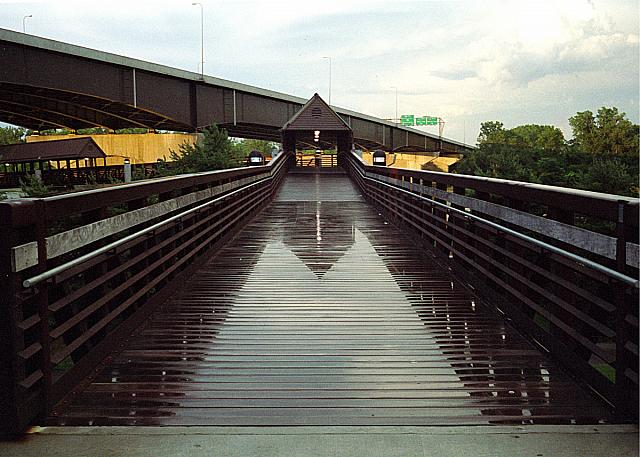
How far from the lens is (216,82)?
42.7m

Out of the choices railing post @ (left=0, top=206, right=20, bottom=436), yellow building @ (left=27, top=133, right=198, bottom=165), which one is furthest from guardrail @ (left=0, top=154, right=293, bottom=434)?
yellow building @ (left=27, top=133, right=198, bottom=165)

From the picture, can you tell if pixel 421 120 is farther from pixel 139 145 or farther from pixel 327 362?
pixel 327 362

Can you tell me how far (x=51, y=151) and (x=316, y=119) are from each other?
15852 millimetres

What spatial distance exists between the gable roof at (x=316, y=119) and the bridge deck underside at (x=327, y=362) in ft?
117

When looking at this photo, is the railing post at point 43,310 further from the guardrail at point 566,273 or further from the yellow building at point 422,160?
the yellow building at point 422,160

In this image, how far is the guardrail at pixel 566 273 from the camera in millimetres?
Result: 3795

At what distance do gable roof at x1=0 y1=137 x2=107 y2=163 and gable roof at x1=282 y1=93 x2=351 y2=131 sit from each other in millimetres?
11637

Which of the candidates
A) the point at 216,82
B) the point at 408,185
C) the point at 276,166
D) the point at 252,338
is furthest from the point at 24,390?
the point at 216,82

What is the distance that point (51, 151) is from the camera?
43.8m

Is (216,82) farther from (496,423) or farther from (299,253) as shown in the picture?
(496,423)

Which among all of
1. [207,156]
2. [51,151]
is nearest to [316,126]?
[207,156]

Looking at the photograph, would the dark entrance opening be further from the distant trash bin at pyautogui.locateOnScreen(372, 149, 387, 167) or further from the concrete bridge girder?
the distant trash bin at pyautogui.locateOnScreen(372, 149, 387, 167)

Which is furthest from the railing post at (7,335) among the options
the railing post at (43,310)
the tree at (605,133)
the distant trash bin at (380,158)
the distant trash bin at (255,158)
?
the tree at (605,133)

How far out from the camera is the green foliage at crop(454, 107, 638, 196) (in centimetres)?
2990
